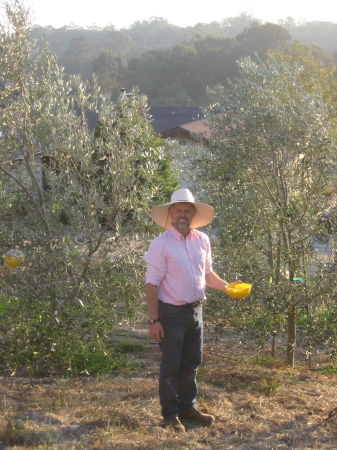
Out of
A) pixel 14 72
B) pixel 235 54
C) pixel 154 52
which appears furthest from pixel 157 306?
pixel 154 52

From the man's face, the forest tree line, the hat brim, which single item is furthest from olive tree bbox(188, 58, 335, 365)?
the forest tree line

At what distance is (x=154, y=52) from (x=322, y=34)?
1253 inches

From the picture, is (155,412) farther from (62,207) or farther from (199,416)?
(62,207)

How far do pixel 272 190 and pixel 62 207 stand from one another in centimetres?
236

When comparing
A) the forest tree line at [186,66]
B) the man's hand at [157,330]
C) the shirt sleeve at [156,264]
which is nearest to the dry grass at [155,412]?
the man's hand at [157,330]

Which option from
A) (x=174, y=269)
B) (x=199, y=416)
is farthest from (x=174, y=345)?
(x=199, y=416)

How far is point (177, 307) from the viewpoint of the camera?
423 centimetres

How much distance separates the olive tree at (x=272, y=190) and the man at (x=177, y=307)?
5.68 feet

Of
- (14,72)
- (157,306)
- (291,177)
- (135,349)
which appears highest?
(14,72)

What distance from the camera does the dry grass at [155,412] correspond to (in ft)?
13.2

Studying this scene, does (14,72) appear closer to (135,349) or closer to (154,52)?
(135,349)

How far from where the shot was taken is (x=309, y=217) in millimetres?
6031

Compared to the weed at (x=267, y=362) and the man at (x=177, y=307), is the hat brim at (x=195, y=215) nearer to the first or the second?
the man at (x=177, y=307)

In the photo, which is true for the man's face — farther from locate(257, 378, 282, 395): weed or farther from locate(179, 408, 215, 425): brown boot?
locate(257, 378, 282, 395): weed
